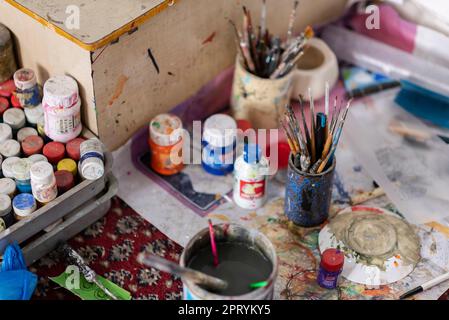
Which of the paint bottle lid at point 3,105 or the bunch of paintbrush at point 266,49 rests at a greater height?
the bunch of paintbrush at point 266,49

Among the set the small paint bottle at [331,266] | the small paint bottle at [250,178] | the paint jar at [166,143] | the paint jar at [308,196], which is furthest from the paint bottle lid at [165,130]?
the small paint bottle at [331,266]

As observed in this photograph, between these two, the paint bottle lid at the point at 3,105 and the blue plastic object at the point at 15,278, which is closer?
the blue plastic object at the point at 15,278

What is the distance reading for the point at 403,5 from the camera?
1.54 m

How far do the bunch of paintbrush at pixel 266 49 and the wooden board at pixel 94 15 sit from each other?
192mm

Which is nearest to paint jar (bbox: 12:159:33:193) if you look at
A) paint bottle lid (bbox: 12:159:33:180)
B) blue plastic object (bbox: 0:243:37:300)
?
paint bottle lid (bbox: 12:159:33:180)

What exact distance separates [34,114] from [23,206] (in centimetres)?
21

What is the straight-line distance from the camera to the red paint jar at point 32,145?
1.23m

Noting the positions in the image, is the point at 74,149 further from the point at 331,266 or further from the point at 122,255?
the point at 331,266

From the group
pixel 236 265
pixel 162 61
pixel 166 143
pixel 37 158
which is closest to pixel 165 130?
pixel 166 143

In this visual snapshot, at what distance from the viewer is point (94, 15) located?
46.8 inches

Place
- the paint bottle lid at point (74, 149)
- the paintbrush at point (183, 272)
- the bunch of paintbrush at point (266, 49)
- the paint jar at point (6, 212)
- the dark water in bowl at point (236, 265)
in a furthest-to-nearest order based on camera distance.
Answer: the bunch of paintbrush at point (266, 49) < the paint bottle lid at point (74, 149) < the paint jar at point (6, 212) < the dark water in bowl at point (236, 265) < the paintbrush at point (183, 272)

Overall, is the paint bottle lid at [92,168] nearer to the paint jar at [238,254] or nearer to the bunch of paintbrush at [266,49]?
the paint jar at [238,254]
